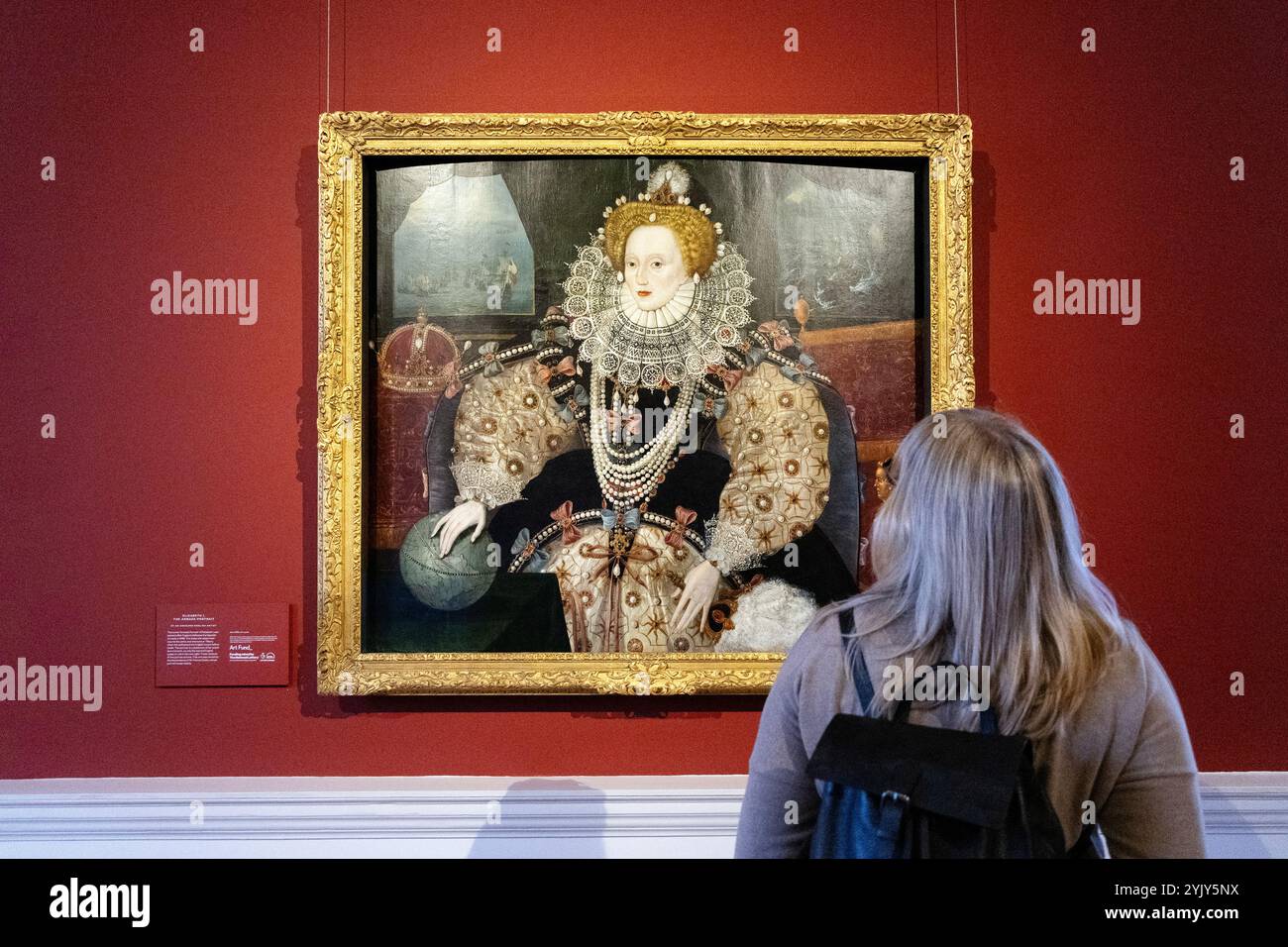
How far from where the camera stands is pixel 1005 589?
1.57 metres

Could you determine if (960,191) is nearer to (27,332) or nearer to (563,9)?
(563,9)

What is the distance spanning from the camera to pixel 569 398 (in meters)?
3.07

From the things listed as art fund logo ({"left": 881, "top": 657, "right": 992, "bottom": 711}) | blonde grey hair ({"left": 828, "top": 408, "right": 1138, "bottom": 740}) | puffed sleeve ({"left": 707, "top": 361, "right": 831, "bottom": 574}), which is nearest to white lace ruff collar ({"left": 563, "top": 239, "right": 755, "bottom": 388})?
puffed sleeve ({"left": 707, "top": 361, "right": 831, "bottom": 574})

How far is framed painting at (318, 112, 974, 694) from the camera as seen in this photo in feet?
9.95

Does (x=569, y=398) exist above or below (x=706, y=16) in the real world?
below

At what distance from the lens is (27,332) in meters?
3.11

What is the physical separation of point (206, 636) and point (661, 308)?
5.75ft

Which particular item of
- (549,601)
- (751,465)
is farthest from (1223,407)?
(549,601)
